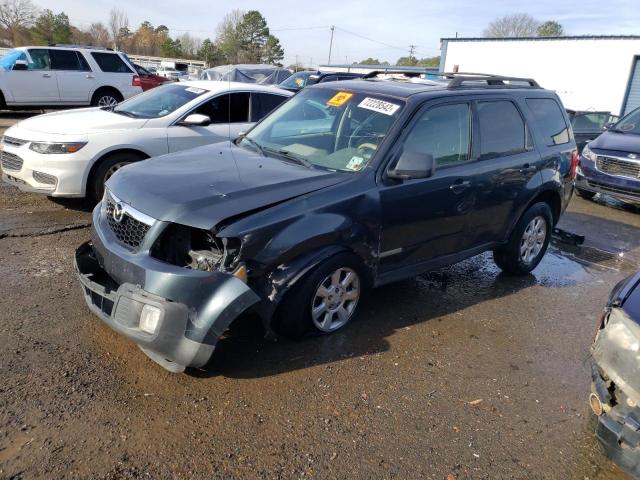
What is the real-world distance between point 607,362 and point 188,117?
5.38 meters

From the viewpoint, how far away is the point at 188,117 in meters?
6.38

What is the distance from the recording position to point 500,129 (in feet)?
15.5

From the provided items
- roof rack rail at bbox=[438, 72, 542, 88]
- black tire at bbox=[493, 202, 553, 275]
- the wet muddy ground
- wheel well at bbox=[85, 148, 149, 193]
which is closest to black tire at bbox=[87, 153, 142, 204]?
wheel well at bbox=[85, 148, 149, 193]

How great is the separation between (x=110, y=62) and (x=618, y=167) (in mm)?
12589

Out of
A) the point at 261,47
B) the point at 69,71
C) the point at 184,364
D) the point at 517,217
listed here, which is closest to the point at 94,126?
the point at 184,364

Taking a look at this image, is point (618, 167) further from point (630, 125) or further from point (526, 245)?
point (526, 245)

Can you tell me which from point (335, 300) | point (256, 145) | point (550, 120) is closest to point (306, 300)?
point (335, 300)

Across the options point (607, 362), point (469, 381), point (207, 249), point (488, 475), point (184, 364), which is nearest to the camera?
point (607, 362)

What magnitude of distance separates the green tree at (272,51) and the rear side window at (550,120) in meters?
74.6

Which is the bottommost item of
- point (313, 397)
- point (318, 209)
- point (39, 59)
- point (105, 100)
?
point (313, 397)

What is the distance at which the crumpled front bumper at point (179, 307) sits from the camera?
2904 mm

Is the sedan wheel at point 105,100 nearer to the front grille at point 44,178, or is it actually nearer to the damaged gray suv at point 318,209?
the front grille at point 44,178

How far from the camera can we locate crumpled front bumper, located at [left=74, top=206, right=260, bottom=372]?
2904mm

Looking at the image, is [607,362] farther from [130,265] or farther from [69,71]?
[69,71]
